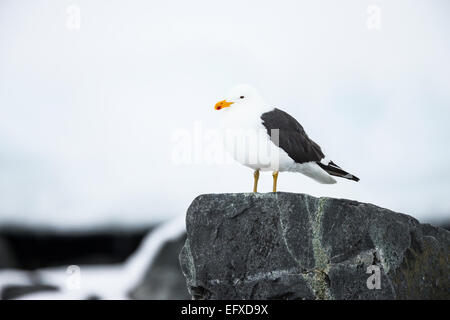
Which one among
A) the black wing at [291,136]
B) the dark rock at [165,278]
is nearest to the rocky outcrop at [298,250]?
the black wing at [291,136]

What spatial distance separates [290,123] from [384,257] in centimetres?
223

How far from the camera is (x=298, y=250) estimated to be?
7.74 metres

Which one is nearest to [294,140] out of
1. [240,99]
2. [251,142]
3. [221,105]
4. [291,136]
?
[291,136]

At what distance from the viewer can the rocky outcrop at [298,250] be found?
25.3ft

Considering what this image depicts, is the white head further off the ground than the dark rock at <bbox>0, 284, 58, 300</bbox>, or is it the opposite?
the white head

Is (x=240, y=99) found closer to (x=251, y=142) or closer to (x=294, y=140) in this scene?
(x=251, y=142)

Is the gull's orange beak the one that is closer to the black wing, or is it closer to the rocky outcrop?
the black wing

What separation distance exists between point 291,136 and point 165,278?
7.72 m

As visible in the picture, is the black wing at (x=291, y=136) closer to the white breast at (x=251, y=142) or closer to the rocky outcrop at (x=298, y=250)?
the white breast at (x=251, y=142)

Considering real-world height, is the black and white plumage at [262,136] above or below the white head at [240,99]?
below

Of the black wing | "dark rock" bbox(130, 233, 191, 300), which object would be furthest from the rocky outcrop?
"dark rock" bbox(130, 233, 191, 300)

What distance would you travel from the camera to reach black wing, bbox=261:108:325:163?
27.8ft

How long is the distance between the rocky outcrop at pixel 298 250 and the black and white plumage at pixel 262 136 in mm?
700

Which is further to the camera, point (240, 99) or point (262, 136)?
point (240, 99)
